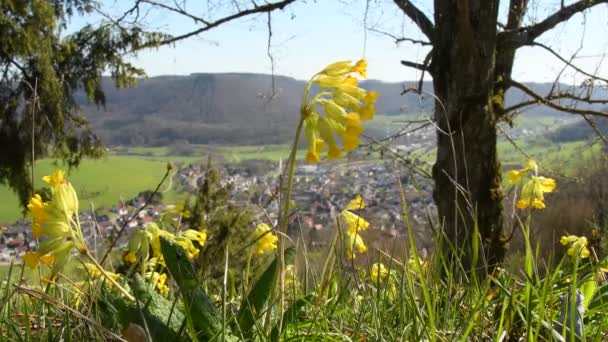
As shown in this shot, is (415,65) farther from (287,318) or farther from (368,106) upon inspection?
(287,318)

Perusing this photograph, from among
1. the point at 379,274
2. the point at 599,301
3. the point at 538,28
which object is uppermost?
the point at 538,28

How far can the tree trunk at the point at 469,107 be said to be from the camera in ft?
13.5

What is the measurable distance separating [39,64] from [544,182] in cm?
879

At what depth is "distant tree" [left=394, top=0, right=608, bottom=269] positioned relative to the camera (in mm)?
4145

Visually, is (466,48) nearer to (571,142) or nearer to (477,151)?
(477,151)

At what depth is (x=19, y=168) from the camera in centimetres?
1124

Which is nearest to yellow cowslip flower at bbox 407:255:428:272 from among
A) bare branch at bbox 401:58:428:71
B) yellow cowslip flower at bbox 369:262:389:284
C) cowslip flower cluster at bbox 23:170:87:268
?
yellow cowslip flower at bbox 369:262:389:284

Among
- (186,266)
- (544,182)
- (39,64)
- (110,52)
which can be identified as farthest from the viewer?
(39,64)

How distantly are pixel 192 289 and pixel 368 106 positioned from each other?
19.3 inches

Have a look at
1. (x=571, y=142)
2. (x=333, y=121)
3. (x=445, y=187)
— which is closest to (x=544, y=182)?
(x=445, y=187)

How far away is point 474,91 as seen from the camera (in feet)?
13.9

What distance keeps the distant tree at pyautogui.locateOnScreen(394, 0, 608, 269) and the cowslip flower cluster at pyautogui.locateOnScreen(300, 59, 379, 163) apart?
285cm

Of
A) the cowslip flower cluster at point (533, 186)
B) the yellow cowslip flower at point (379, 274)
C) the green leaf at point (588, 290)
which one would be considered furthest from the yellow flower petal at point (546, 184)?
the green leaf at point (588, 290)

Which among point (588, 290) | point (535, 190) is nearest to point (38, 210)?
point (588, 290)
